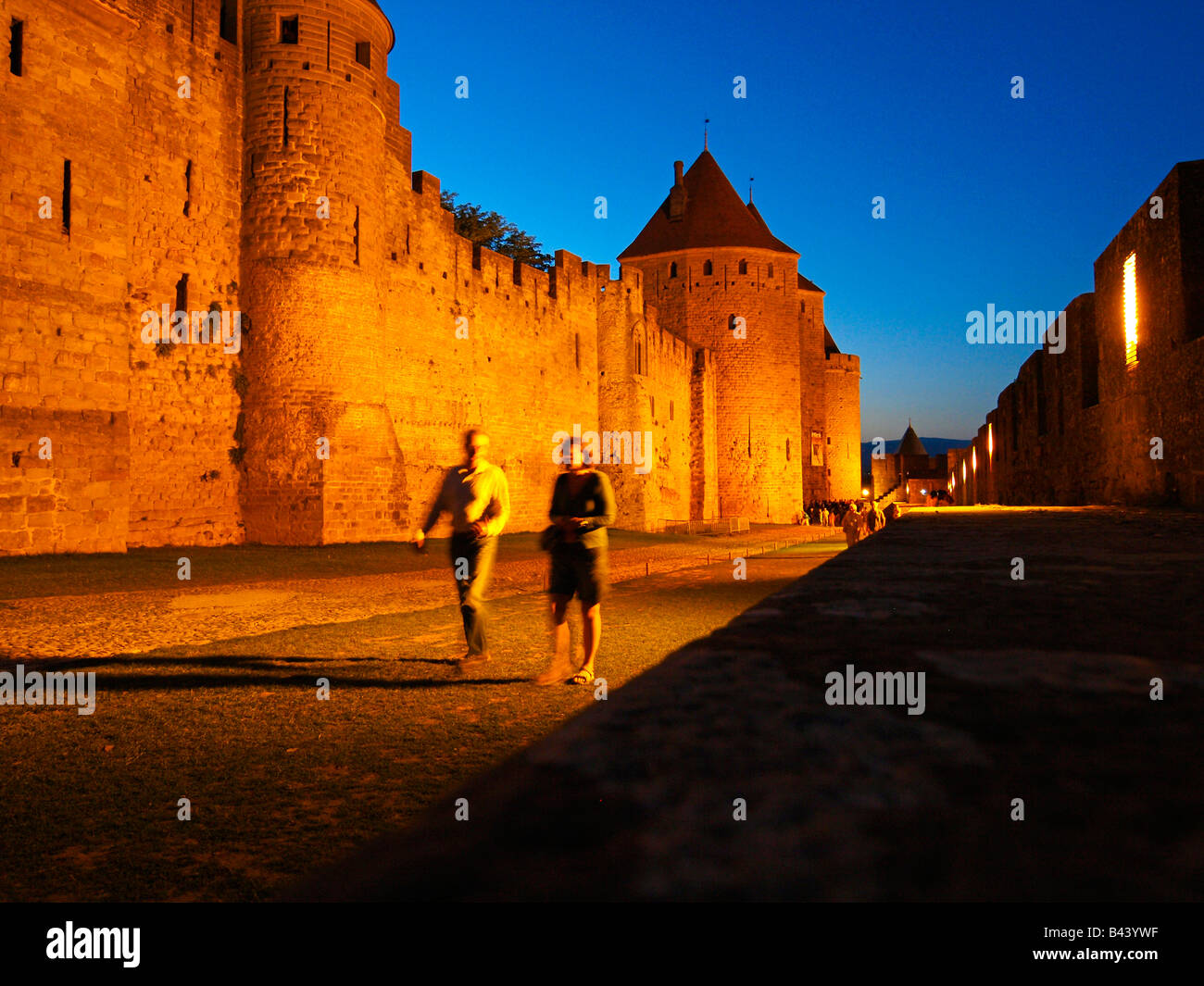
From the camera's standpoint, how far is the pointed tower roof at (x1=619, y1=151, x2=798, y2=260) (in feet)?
120

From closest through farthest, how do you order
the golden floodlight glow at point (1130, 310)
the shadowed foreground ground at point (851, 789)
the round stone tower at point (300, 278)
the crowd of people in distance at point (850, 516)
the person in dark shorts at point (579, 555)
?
the shadowed foreground ground at point (851, 789) < the person in dark shorts at point (579, 555) < the golden floodlight glow at point (1130, 310) < the round stone tower at point (300, 278) < the crowd of people in distance at point (850, 516)

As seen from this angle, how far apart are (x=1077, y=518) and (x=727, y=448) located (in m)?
28.6

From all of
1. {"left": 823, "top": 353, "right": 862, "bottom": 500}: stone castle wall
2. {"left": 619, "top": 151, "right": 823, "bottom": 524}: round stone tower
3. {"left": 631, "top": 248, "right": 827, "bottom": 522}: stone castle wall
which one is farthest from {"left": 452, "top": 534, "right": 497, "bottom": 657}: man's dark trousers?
{"left": 823, "top": 353, "right": 862, "bottom": 500}: stone castle wall

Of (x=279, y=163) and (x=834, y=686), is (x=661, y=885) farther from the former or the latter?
(x=279, y=163)

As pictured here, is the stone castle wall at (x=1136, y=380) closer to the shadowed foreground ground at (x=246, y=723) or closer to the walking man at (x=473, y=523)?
the shadowed foreground ground at (x=246, y=723)

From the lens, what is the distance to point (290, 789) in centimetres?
312

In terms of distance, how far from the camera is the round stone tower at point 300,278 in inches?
627

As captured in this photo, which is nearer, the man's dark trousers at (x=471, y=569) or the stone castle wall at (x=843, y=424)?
the man's dark trousers at (x=471, y=569)

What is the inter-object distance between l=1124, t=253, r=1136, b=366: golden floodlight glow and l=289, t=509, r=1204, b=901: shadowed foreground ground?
12.4 m

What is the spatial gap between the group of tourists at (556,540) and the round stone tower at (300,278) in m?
11.2

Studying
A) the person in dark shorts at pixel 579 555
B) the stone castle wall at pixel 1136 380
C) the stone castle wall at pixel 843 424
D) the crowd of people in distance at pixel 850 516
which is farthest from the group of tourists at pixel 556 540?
the stone castle wall at pixel 843 424

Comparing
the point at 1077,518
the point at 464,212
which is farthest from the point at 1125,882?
the point at 464,212

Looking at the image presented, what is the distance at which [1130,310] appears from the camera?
1247cm

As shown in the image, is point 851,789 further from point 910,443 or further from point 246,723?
point 910,443
